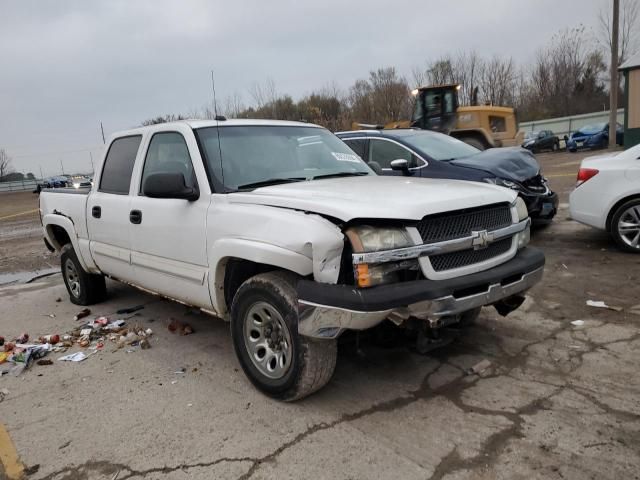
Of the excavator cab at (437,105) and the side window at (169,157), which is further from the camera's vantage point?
the excavator cab at (437,105)

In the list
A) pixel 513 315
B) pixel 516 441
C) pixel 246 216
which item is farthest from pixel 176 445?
pixel 513 315

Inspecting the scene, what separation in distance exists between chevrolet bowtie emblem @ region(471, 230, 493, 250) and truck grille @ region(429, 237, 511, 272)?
52 millimetres

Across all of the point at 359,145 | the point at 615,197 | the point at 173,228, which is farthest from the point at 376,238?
the point at 359,145

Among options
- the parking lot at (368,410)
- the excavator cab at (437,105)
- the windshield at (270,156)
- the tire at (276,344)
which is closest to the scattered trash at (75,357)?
the parking lot at (368,410)

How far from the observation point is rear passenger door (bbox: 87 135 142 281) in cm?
468

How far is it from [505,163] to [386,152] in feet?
5.81

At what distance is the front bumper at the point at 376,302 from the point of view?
2748 mm

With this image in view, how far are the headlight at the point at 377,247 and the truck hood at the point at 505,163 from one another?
15.2ft

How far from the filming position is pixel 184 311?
18.1 feet

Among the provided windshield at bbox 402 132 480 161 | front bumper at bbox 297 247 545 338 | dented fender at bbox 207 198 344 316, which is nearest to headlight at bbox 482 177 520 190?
windshield at bbox 402 132 480 161

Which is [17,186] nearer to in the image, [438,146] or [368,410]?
[438,146]

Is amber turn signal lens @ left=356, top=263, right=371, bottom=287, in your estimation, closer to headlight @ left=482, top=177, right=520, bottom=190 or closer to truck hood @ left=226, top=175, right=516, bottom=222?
Answer: truck hood @ left=226, top=175, right=516, bottom=222

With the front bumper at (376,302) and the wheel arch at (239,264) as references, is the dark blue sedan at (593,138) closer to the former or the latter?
the front bumper at (376,302)

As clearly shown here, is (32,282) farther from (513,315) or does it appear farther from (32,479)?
(513,315)
